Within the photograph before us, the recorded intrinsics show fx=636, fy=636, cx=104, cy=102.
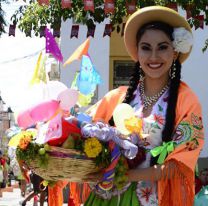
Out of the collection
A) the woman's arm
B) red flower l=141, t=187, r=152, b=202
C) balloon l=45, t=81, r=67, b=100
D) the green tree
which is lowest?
red flower l=141, t=187, r=152, b=202

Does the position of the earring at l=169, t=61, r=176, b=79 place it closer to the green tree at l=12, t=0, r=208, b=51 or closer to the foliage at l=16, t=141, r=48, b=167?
the foliage at l=16, t=141, r=48, b=167

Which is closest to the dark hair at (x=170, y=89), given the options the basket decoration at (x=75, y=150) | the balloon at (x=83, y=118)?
the basket decoration at (x=75, y=150)

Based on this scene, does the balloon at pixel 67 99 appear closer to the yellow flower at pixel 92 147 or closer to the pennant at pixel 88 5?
the yellow flower at pixel 92 147

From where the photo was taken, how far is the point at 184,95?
3102 millimetres

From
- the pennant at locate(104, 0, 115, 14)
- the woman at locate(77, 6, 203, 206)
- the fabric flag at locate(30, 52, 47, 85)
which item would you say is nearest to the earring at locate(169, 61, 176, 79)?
the woman at locate(77, 6, 203, 206)

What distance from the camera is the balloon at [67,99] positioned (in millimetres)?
2879

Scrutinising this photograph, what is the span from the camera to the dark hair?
3.04 meters

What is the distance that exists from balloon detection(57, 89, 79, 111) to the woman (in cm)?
29

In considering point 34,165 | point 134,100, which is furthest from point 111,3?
point 34,165

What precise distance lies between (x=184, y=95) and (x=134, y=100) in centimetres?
31

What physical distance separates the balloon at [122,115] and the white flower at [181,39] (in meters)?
0.42

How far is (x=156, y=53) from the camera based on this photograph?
3121 millimetres

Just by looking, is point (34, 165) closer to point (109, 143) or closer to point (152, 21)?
point (109, 143)

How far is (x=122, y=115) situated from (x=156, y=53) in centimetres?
37
